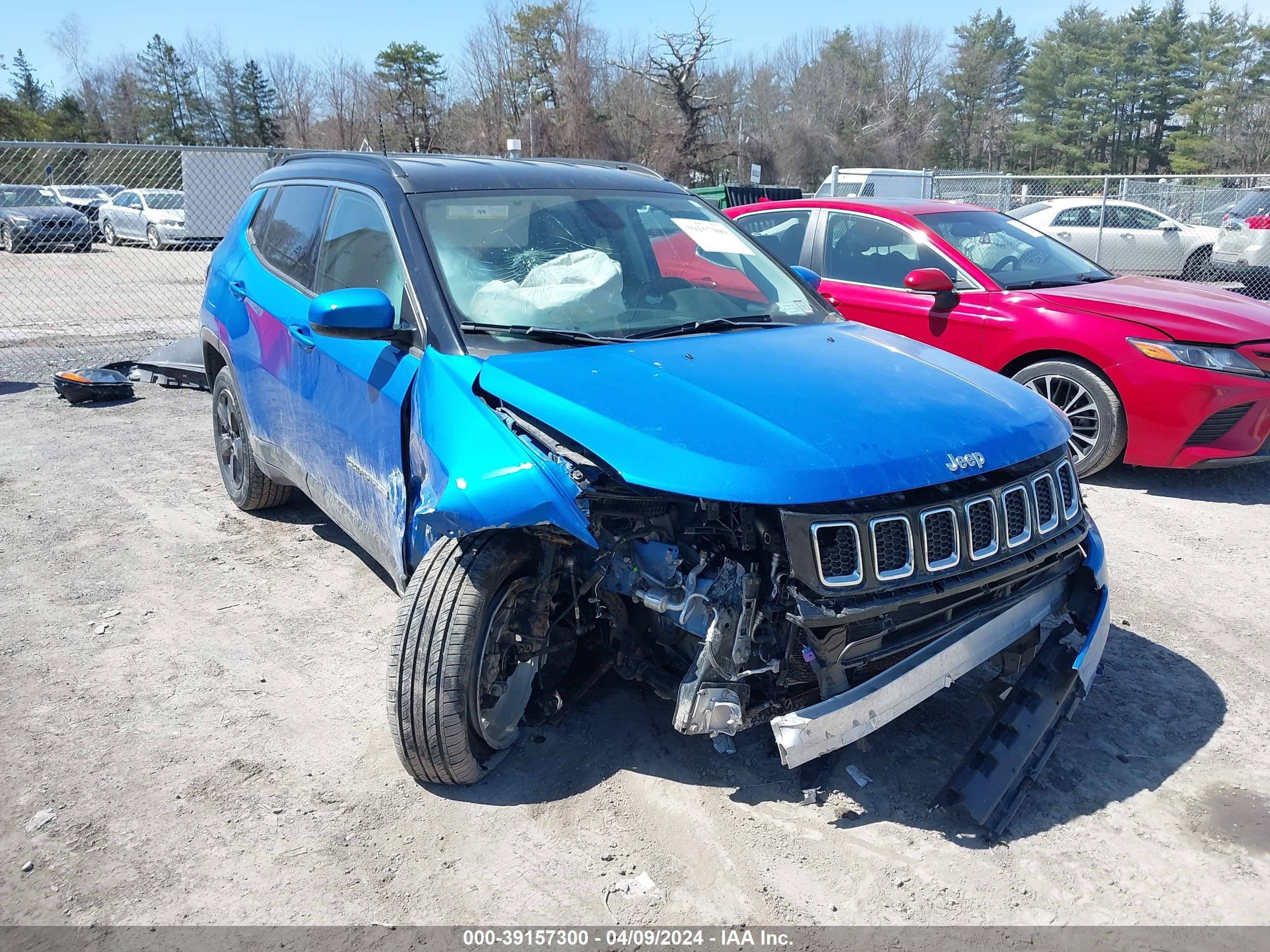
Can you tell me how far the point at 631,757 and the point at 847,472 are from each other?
4.31 feet

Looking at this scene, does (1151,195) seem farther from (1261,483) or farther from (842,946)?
(842,946)

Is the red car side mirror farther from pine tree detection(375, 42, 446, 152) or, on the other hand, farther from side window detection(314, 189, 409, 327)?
pine tree detection(375, 42, 446, 152)

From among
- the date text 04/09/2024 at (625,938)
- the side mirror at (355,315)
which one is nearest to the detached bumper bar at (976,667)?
the date text 04/09/2024 at (625,938)

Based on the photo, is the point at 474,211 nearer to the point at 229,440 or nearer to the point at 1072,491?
the point at 1072,491

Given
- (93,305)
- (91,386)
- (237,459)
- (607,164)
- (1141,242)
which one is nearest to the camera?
(607,164)

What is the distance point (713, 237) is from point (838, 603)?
2.23 m

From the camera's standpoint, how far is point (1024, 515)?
9.42 ft

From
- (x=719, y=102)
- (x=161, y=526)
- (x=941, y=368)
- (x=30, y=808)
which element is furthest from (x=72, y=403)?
(x=719, y=102)

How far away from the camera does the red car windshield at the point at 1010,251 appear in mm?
6555

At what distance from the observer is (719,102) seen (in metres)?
45.9

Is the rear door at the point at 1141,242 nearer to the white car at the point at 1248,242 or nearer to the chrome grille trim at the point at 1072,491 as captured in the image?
the white car at the point at 1248,242

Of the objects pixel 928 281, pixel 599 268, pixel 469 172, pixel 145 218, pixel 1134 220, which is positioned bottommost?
pixel 1134 220

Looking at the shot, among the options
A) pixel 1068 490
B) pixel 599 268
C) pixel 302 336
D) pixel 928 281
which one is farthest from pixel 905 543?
pixel 928 281

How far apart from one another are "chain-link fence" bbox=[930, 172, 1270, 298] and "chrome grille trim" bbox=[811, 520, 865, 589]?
1361 centimetres
